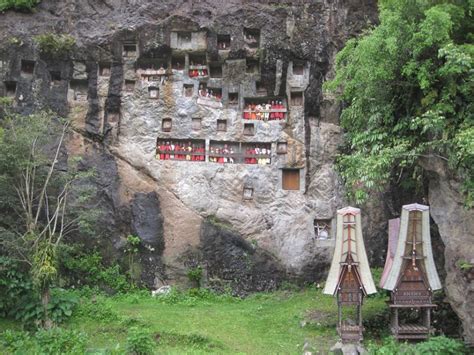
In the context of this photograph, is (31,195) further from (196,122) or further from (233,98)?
(233,98)

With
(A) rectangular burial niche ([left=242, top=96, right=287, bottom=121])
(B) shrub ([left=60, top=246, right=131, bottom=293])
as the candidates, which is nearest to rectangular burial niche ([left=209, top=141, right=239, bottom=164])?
(A) rectangular burial niche ([left=242, top=96, right=287, bottom=121])

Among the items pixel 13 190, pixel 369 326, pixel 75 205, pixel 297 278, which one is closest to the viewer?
pixel 369 326

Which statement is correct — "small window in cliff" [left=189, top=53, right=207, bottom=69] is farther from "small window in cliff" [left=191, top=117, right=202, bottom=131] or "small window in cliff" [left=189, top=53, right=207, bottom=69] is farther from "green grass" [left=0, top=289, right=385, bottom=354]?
"green grass" [left=0, top=289, right=385, bottom=354]

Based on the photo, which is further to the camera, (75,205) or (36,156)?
(75,205)

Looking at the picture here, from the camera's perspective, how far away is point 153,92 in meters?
18.4

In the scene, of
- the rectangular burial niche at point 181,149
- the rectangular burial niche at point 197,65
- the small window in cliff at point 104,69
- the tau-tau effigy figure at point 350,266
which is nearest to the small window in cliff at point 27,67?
the small window in cliff at point 104,69

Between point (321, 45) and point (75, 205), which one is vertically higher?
point (321, 45)

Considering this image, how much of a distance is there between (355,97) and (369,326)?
5955 millimetres

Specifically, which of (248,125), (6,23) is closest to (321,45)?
(248,125)

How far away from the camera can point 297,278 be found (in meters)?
16.8

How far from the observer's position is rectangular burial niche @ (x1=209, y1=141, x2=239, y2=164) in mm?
18312

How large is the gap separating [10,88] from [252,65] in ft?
28.2

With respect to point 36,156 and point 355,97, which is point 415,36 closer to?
point 355,97

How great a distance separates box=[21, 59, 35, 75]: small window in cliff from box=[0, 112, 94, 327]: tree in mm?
3544
